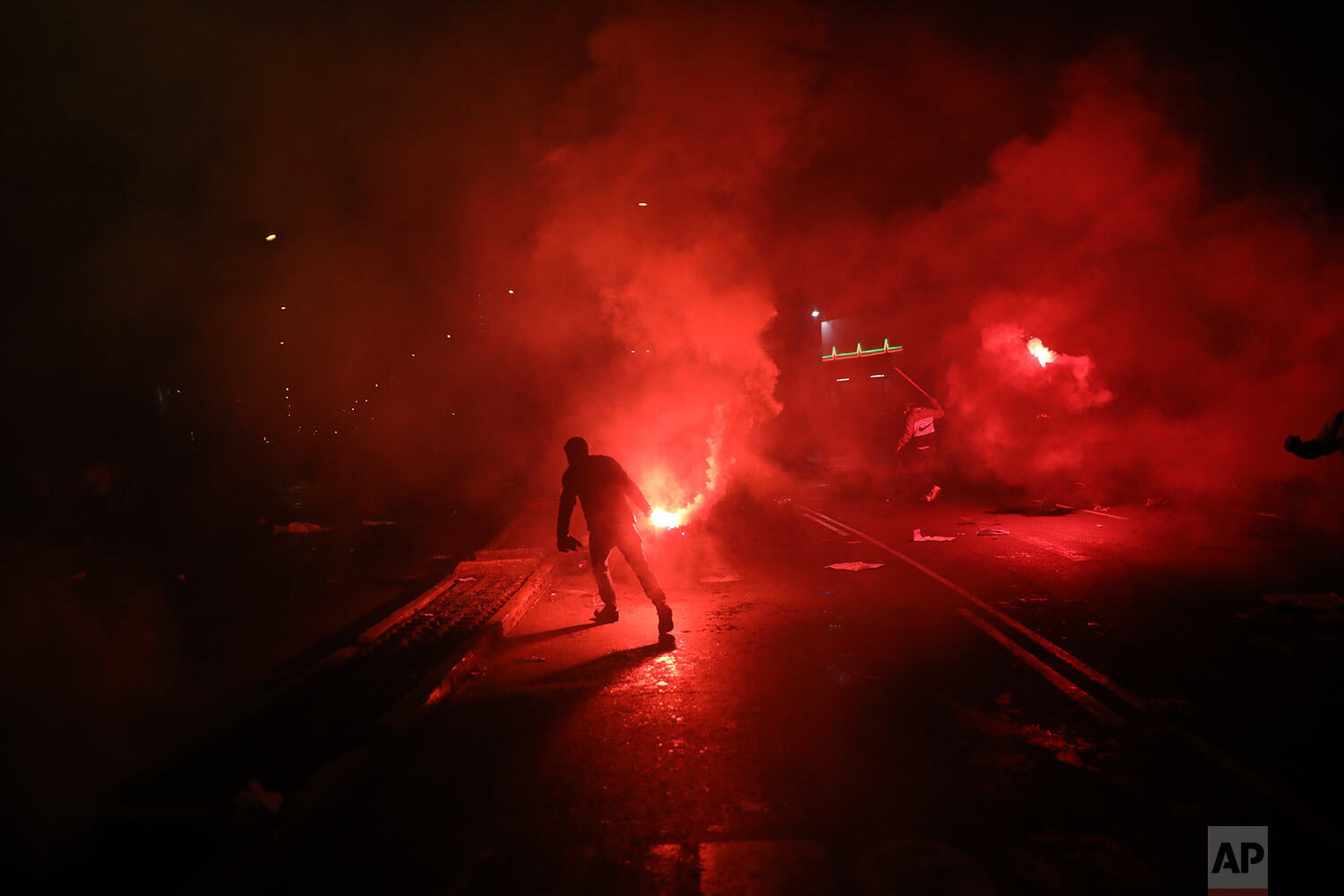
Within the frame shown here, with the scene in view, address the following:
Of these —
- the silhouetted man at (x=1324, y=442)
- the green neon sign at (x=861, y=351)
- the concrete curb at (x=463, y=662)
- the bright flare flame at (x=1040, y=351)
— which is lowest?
the concrete curb at (x=463, y=662)

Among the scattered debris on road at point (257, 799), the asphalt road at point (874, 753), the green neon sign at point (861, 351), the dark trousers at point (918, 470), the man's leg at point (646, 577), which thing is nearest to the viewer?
the asphalt road at point (874, 753)

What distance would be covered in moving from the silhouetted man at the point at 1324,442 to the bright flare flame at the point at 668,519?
30.8 feet

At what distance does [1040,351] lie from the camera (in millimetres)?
16688

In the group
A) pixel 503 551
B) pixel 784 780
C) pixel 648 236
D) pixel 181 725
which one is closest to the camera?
pixel 784 780

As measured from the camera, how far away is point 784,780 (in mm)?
4043

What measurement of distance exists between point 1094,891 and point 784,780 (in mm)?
1501

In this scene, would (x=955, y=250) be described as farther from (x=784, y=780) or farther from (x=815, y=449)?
(x=815, y=449)

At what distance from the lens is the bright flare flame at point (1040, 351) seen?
16484mm

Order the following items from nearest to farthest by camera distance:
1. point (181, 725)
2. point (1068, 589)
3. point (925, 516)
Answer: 1. point (181, 725)
2. point (1068, 589)
3. point (925, 516)

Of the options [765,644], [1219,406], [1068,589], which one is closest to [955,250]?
[1219,406]

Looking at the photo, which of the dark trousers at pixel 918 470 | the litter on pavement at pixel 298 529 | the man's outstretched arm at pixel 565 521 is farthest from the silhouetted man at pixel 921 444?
the litter on pavement at pixel 298 529

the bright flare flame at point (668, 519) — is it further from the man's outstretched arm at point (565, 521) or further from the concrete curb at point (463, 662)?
the man's outstretched arm at point (565, 521)

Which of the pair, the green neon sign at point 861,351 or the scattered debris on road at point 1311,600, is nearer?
the scattered debris on road at point 1311,600

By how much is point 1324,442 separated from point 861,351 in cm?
3147
